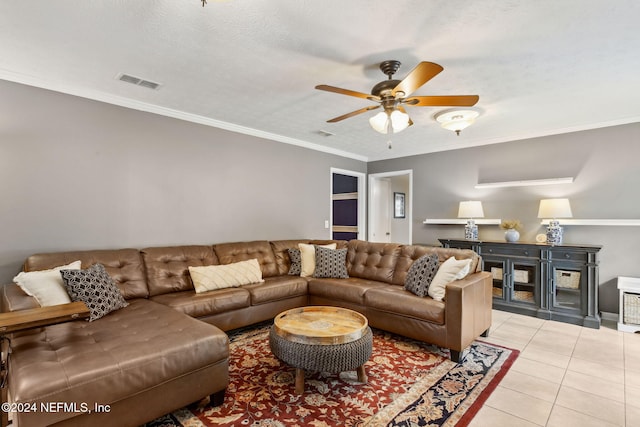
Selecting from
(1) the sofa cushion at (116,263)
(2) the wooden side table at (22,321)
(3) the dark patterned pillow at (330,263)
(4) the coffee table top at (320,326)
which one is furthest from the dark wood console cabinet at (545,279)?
(2) the wooden side table at (22,321)

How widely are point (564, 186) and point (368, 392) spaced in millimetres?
3957

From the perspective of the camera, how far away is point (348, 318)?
103 inches

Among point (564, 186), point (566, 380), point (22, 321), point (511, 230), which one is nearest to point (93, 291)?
point (22, 321)

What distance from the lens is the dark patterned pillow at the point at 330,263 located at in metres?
4.08

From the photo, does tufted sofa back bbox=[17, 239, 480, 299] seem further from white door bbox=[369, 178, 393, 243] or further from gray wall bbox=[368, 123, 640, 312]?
white door bbox=[369, 178, 393, 243]

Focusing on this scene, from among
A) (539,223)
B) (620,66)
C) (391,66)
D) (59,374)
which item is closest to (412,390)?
(59,374)

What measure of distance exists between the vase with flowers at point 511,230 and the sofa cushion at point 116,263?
4.60m

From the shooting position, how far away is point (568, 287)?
12.8 feet

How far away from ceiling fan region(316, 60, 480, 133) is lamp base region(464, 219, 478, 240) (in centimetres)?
277

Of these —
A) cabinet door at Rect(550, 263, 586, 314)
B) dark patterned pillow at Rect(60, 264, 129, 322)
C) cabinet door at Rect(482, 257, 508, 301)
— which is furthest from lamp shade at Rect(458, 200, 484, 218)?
dark patterned pillow at Rect(60, 264, 129, 322)

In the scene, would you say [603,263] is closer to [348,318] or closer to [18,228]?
[348,318]

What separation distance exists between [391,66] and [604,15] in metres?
1.30

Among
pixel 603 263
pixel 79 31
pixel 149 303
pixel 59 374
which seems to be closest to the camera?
pixel 59 374

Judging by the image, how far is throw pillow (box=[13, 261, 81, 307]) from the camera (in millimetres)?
2246
